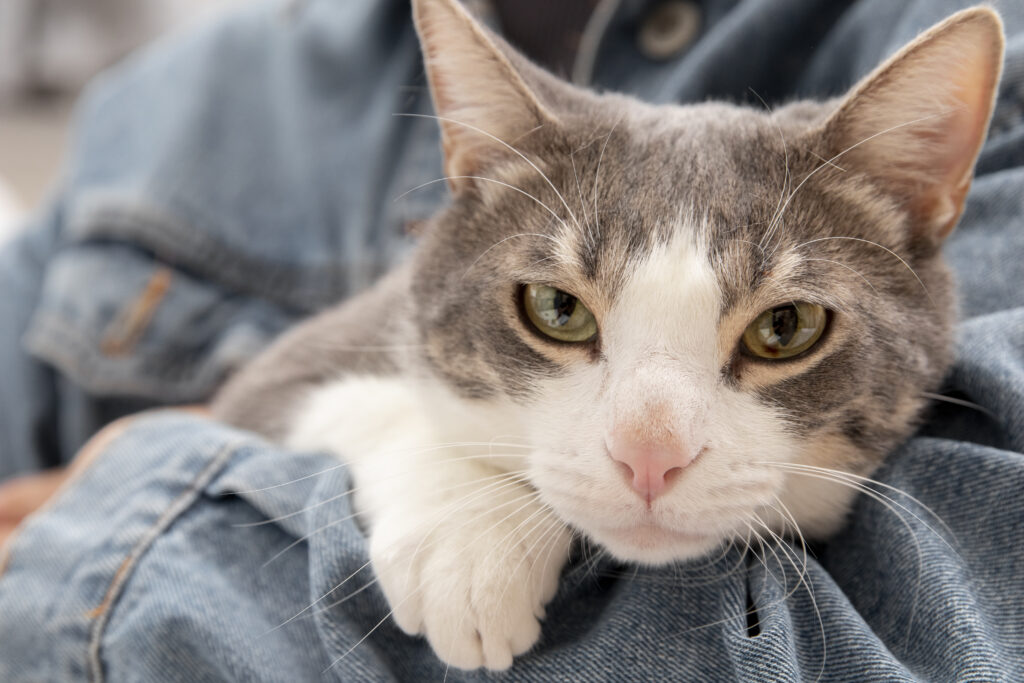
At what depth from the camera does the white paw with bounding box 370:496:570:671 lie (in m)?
0.78

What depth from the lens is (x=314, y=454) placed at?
42.0 inches

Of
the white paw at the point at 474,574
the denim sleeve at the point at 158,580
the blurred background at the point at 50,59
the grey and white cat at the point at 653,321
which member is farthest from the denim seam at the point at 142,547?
the blurred background at the point at 50,59

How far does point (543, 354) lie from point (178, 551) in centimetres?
52

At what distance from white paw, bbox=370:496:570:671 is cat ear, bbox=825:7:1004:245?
574 millimetres

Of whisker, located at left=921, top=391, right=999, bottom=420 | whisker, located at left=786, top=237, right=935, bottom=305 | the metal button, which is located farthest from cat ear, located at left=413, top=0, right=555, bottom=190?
the metal button

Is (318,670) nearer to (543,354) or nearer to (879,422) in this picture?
(543,354)

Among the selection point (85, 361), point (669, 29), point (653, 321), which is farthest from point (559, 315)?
point (85, 361)

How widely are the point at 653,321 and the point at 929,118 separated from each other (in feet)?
1.37

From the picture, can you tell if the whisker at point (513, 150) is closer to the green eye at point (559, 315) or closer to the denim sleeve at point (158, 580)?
the green eye at point (559, 315)

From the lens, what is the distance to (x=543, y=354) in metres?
0.88

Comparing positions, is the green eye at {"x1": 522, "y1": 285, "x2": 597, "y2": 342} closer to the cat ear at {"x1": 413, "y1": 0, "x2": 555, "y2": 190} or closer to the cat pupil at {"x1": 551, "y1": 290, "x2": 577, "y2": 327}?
the cat pupil at {"x1": 551, "y1": 290, "x2": 577, "y2": 327}

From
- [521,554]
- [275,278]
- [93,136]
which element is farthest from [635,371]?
[93,136]

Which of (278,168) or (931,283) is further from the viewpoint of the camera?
(278,168)

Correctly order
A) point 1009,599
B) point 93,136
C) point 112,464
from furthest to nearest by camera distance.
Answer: point 93,136 < point 112,464 < point 1009,599
